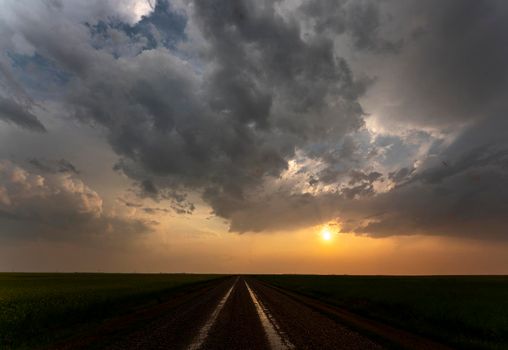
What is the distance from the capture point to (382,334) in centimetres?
1450

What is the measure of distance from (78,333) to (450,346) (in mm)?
14924

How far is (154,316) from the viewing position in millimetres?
19781

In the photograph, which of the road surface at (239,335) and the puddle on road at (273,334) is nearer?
the puddle on road at (273,334)

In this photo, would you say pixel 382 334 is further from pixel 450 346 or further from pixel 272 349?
pixel 272 349

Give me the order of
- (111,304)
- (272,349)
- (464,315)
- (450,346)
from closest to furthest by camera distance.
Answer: (272,349), (450,346), (464,315), (111,304)

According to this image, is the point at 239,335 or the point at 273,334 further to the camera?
A: the point at 273,334

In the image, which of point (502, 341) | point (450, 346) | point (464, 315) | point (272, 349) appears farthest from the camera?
point (464, 315)

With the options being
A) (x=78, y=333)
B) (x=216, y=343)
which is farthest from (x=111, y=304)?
(x=216, y=343)

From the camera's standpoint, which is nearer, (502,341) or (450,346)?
(450,346)

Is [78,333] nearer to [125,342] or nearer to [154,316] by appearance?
[125,342]

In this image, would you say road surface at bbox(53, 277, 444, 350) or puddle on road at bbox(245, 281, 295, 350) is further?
road surface at bbox(53, 277, 444, 350)

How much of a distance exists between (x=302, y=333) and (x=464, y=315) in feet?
34.3

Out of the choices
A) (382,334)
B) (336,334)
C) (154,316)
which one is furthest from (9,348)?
(382,334)

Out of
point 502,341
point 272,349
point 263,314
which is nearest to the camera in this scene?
point 272,349
